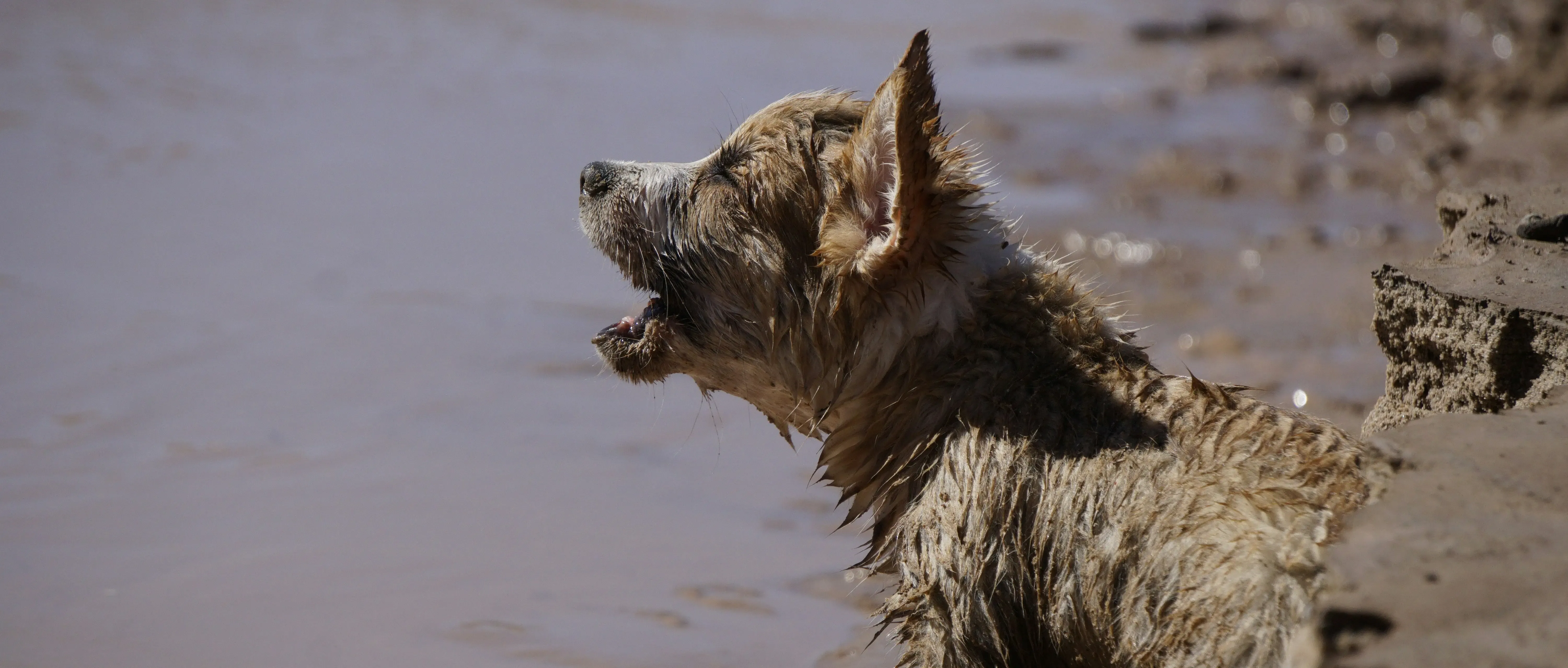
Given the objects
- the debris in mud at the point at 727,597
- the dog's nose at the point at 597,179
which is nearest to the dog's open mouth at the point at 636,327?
the dog's nose at the point at 597,179

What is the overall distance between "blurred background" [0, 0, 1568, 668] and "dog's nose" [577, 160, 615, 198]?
22.9 inches

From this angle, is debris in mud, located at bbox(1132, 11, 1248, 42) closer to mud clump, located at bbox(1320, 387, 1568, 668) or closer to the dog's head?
the dog's head

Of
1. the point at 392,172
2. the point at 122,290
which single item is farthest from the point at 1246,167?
the point at 122,290

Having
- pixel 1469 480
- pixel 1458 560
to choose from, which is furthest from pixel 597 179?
pixel 1458 560

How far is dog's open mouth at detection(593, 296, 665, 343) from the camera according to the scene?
4.47m

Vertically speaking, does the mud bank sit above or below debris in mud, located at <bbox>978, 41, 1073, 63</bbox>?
below

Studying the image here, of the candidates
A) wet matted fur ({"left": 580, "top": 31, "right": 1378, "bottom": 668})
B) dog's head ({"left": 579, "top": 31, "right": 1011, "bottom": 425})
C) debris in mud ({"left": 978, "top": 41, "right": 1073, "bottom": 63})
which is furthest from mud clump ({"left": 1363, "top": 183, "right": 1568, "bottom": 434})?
debris in mud ({"left": 978, "top": 41, "right": 1073, "bottom": 63})

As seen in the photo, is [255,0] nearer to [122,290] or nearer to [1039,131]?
[122,290]

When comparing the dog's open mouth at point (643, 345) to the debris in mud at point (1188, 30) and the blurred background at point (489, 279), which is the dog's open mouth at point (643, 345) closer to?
the blurred background at point (489, 279)

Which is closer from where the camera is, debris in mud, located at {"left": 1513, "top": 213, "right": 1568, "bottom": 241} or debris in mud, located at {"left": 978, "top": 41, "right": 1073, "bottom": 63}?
debris in mud, located at {"left": 1513, "top": 213, "right": 1568, "bottom": 241}

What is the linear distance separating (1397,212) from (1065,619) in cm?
801

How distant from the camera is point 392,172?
9.84 meters

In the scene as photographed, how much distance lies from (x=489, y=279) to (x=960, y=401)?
5.17 metres

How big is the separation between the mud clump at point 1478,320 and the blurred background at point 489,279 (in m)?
1.91
